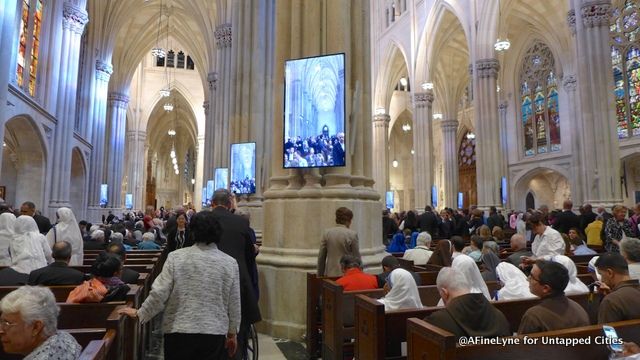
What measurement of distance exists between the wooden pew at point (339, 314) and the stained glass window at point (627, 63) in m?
20.1

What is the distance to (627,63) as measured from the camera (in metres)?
19.9

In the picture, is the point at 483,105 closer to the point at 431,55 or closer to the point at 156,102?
the point at 431,55

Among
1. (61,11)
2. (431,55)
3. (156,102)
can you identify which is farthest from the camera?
(156,102)

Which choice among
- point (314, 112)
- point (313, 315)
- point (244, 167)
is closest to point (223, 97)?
point (244, 167)

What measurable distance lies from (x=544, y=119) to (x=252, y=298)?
1038 inches

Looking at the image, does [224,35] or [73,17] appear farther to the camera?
[224,35]

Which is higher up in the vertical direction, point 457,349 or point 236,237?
point 236,237

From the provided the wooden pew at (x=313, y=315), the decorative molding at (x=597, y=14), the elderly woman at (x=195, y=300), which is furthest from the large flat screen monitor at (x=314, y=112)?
the decorative molding at (x=597, y=14)

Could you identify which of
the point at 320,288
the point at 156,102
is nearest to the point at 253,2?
the point at 320,288

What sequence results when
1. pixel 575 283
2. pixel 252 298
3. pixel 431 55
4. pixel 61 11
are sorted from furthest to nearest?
pixel 431 55 → pixel 61 11 → pixel 575 283 → pixel 252 298

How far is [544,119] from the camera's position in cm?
2509

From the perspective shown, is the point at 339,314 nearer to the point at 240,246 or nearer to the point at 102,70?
the point at 240,246

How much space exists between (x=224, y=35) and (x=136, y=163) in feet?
70.9

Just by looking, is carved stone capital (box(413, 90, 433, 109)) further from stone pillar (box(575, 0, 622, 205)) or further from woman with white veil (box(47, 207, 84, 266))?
woman with white veil (box(47, 207, 84, 266))
